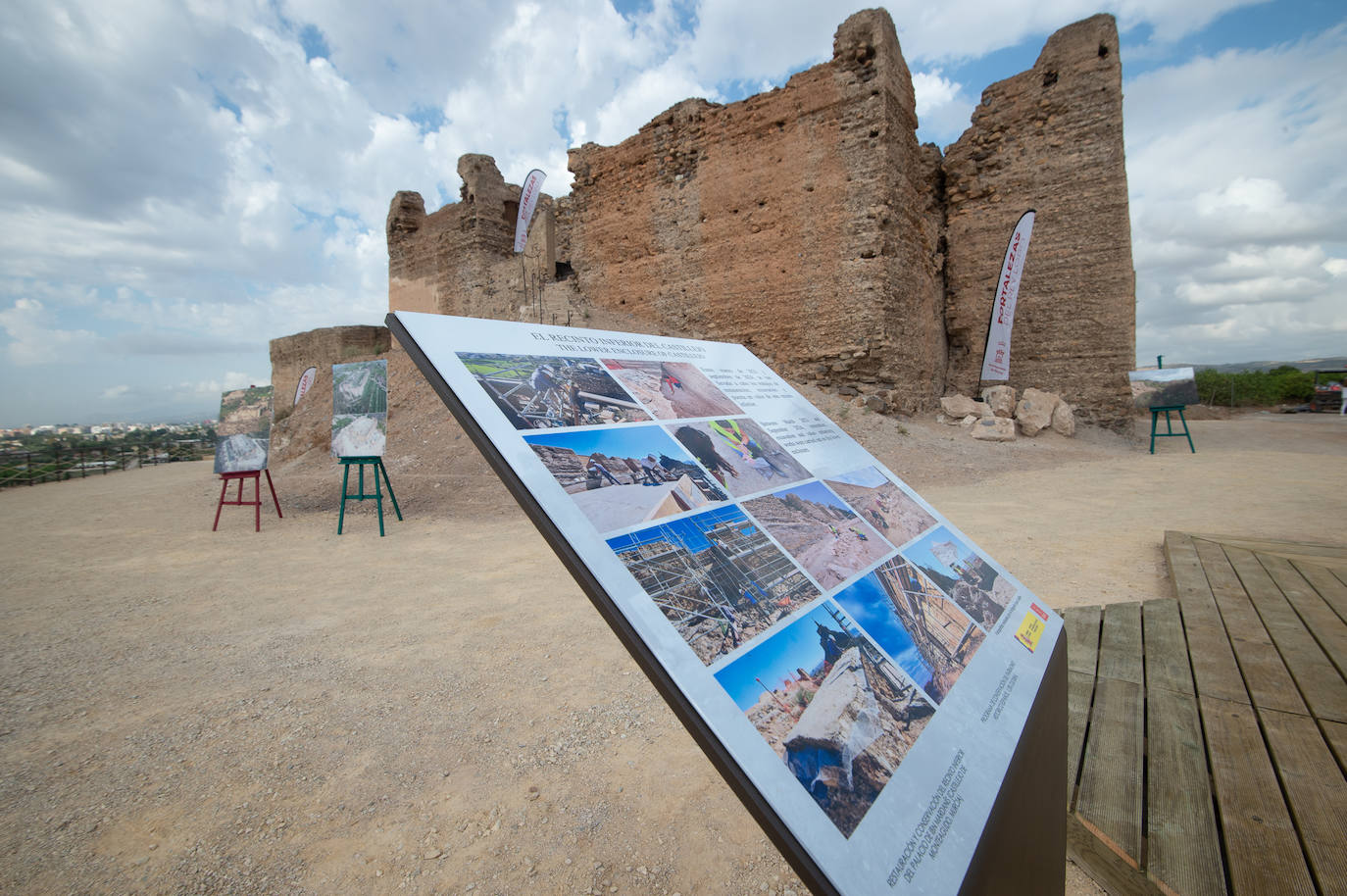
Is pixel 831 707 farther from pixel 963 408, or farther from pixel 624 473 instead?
pixel 963 408

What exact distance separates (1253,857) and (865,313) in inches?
332

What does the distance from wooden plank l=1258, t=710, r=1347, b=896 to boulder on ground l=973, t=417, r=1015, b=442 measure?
8.29 meters

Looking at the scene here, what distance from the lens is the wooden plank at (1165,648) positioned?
2.20m

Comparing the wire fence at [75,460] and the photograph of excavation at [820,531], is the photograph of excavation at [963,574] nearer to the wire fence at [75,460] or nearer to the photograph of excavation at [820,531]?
the photograph of excavation at [820,531]

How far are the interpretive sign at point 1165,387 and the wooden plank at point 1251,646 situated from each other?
328 inches

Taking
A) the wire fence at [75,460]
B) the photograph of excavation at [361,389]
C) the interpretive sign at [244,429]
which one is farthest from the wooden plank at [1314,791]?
the wire fence at [75,460]

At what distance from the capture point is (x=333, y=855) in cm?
177

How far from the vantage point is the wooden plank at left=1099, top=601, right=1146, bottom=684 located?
2.29 metres

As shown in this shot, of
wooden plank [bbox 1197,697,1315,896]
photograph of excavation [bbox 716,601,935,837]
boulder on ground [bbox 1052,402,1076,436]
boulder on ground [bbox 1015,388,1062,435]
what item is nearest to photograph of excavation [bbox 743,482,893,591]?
photograph of excavation [bbox 716,601,935,837]

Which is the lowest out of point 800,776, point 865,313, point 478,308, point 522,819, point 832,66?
point 522,819

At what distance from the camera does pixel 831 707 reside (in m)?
0.98

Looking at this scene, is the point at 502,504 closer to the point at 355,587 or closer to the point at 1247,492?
the point at 355,587

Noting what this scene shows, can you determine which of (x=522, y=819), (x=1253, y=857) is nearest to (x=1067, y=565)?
(x=1253, y=857)

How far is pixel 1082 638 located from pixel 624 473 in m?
2.55
